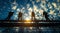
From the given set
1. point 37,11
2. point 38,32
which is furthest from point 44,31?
point 37,11

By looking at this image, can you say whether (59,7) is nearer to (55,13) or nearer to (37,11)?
(55,13)

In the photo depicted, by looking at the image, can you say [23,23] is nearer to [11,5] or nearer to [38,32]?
[38,32]

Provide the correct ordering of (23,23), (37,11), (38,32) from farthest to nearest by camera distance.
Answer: (37,11)
(38,32)
(23,23)

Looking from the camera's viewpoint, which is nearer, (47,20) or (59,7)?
(47,20)

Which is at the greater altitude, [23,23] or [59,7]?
[59,7]

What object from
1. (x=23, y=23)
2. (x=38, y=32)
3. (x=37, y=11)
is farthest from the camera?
(x=37, y=11)

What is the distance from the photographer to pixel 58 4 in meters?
9.99

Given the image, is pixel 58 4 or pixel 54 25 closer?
pixel 54 25

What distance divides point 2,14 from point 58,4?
3.13 metres

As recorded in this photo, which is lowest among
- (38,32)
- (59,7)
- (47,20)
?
(38,32)

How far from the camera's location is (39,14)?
31.8 feet

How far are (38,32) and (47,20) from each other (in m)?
1.59

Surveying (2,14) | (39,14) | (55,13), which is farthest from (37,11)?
(2,14)

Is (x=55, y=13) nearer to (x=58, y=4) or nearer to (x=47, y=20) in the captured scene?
(x=58, y=4)
